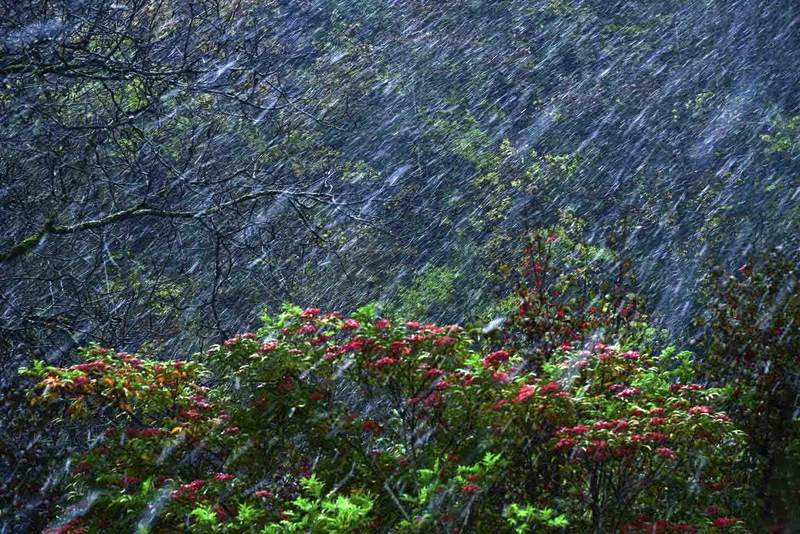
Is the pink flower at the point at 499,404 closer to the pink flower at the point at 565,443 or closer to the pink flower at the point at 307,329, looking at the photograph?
the pink flower at the point at 565,443

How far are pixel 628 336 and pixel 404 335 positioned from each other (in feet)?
10.2

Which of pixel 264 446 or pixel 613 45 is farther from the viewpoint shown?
pixel 613 45

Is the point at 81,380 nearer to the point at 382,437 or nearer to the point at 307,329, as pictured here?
the point at 307,329

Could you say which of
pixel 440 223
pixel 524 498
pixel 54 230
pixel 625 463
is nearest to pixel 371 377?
pixel 524 498

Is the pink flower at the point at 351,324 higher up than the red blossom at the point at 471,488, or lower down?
higher up

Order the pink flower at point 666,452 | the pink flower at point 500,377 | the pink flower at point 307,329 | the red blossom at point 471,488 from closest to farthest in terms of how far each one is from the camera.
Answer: the red blossom at point 471,488 < the pink flower at point 666,452 < the pink flower at point 500,377 < the pink flower at point 307,329

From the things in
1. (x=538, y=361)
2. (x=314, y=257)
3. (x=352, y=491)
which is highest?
(x=352, y=491)

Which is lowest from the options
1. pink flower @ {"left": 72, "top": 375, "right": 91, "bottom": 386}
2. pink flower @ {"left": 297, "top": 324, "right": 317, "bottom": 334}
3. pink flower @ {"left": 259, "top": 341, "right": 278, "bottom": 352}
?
pink flower @ {"left": 297, "top": 324, "right": 317, "bottom": 334}

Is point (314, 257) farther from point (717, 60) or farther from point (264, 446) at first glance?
point (717, 60)

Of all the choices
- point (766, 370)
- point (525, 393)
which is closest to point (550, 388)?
point (525, 393)

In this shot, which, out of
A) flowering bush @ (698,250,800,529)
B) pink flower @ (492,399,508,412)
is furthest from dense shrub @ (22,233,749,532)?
flowering bush @ (698,250,800,529)

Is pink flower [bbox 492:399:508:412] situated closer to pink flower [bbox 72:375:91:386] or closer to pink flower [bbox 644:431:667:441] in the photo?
pink flower [bbox 644:431:667:441]

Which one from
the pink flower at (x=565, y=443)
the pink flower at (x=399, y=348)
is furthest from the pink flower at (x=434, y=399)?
the pink flower at (x=565, y=443)

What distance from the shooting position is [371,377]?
4238mm
